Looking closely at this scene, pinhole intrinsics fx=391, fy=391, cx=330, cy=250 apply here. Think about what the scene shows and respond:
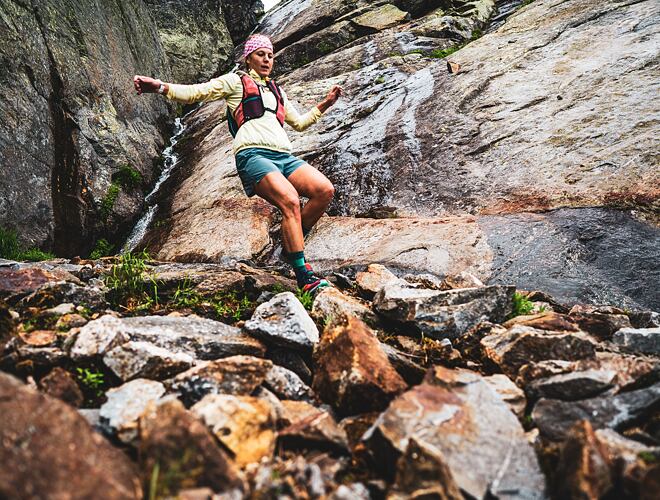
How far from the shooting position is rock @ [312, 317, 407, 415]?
2.27 m

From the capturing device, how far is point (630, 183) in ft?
16.7

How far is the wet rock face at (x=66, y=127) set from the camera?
664 centimetres

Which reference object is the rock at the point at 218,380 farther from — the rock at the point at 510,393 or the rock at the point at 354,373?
the rock at the point at 510,393

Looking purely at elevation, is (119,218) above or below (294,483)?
above

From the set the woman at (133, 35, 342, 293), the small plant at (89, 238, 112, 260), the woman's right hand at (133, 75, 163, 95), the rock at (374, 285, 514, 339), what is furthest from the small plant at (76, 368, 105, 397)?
the small plant at (89, 238, 112, 260)

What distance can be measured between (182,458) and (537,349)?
2.30m

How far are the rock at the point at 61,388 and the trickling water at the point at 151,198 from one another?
20.0ft

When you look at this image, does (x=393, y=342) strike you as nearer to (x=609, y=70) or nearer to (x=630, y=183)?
(x=630, y=183)

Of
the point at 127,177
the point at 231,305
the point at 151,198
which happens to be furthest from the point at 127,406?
the point at 151,198

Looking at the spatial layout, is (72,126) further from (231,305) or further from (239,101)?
(231,305)

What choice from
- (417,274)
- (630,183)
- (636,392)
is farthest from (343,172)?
(636,392)

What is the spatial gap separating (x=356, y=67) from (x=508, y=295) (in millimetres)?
10295

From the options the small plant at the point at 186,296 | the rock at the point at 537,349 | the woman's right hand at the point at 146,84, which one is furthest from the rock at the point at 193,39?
the rock at the point at 537,349

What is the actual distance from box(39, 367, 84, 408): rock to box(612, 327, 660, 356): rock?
3746 mm
